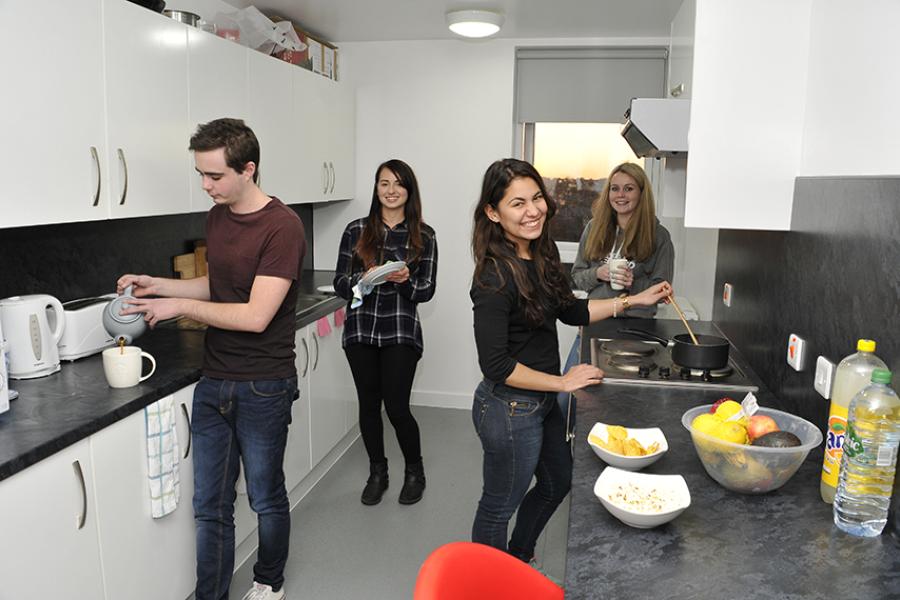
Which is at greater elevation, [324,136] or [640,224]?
[324,136]

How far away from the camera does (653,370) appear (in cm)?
220

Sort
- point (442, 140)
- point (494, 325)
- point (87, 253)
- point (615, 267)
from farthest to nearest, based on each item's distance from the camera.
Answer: point (442, 140)
point (615, 267)
point (87, 253)
point (494, 325)

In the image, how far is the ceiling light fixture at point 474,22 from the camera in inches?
137

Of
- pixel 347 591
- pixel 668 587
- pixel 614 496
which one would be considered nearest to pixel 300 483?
pixel 347 591

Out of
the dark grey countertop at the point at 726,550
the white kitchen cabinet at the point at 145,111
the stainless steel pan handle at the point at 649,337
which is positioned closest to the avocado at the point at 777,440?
the dark grey countertop at the point at 726,550

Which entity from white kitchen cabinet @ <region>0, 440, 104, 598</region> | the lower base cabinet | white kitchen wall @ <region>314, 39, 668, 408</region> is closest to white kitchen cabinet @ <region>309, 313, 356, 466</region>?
the lower base cabinet

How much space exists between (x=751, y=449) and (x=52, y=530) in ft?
4.98

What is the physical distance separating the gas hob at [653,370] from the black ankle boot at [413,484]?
1176mm

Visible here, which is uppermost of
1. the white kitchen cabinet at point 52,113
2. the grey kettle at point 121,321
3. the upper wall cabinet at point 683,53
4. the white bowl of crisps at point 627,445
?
the upper wall cabinet at point 683,53

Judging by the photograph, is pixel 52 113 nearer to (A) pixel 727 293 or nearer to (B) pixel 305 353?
(B) pixel 305 353

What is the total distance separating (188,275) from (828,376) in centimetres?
261

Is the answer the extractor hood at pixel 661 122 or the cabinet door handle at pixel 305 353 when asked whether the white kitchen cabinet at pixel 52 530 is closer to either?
the cabinet door handle at pixel 305 353

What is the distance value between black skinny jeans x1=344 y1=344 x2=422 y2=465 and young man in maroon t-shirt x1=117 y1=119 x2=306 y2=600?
0.80 m

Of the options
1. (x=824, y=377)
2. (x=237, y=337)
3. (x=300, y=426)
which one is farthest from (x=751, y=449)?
(x=300, y=426)
